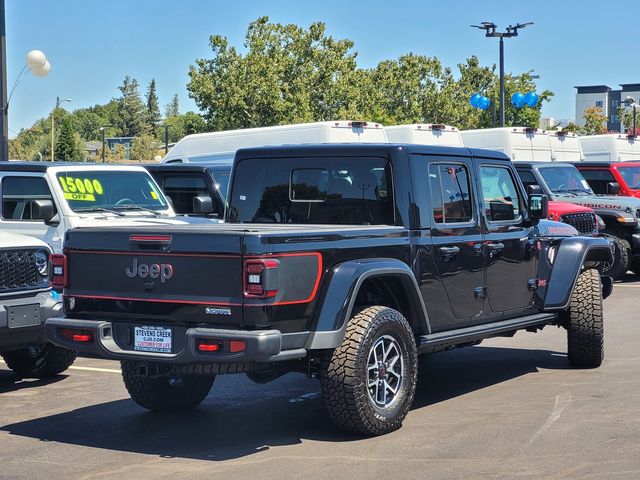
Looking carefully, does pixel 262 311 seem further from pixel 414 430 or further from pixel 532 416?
pixel 532 416

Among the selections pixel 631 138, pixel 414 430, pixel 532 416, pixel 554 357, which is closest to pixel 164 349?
pixel 414 430

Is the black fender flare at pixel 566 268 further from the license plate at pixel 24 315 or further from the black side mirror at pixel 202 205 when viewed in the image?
the black side mirror at pixel 202 205

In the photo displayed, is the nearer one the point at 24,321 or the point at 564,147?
the point at 24,321

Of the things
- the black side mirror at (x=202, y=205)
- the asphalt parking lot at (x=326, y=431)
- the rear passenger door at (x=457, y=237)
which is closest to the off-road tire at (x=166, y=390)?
the asphalt parking lot at (x=326, y=431)

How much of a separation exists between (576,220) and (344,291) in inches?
401

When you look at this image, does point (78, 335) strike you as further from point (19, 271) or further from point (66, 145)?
point (66, 145)

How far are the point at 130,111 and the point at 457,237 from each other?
176 m

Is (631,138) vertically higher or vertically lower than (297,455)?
higher

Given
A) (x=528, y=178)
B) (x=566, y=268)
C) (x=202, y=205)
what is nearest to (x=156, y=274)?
(x=566, y=268)

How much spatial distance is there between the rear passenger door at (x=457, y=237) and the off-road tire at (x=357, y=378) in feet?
3.08

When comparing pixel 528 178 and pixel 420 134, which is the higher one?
pixel 420 134

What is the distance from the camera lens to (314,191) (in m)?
7.92

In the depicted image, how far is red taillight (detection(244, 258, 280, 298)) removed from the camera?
6.16 m

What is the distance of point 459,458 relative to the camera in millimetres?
6203
